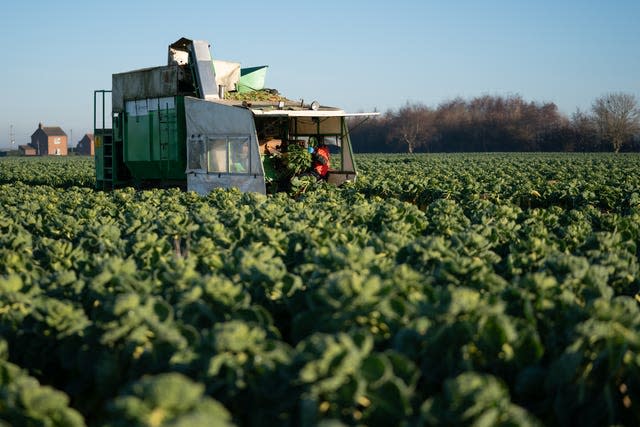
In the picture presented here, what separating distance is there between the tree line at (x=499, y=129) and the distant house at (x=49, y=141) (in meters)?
61.4

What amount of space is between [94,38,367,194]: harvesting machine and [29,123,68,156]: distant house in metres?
121

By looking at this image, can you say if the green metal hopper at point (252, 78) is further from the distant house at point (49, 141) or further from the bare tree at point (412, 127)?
the distant house at point (49, 141)

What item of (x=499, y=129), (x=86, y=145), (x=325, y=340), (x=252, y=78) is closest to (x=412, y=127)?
Answer: (x=499, y=129)

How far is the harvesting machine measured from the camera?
1467cm

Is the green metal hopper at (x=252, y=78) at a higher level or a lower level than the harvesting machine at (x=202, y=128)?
higher

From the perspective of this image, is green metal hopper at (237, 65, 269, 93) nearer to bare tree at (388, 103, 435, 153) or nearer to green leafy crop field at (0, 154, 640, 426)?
green leafy crop field at (0, 154, 640, 426)

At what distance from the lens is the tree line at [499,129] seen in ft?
256

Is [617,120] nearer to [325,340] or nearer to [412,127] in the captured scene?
[412,127]

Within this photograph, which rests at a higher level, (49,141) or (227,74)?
(49,141)

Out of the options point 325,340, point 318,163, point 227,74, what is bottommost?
point 325,340

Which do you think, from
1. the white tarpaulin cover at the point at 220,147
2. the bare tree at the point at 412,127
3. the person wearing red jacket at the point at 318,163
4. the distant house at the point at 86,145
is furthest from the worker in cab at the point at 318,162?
the distant house at the point at 86,145

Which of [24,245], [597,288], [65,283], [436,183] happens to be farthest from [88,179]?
[597,288]

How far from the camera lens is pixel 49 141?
13000 cm

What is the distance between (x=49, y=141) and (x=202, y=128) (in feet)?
409
